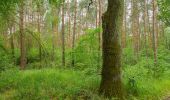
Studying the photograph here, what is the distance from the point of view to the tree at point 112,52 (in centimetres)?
885

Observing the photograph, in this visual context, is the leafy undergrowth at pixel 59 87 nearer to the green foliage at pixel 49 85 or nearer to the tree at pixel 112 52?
the green foliage at pixel 49 85

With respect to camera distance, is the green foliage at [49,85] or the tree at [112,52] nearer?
the tree at [112,52]

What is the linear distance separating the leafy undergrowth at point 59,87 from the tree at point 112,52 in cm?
50

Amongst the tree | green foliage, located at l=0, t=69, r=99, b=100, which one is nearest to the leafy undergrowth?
green foliage, located at l=0, t=69, r=99, b=100

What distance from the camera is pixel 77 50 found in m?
15.3

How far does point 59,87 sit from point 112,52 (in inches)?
101

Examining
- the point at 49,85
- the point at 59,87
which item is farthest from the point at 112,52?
the point at 49,85

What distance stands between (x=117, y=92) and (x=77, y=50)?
6760mm

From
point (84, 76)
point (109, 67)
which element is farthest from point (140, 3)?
point (109, 67)

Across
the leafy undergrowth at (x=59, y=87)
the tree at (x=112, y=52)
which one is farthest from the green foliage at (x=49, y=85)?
the tree at (x=112, y=52)

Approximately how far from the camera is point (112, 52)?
29.3 feet

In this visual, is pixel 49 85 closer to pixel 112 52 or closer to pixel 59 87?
pixel 59 87

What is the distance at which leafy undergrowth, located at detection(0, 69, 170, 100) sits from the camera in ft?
29.8

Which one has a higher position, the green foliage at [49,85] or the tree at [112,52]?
the tree at [112,52]
